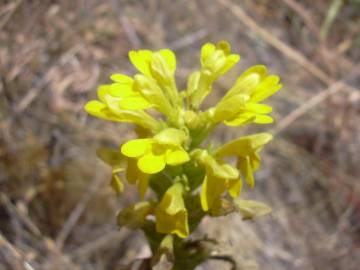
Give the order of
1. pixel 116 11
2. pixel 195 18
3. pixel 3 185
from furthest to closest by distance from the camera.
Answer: pixel 195 18
pixel 116 11
pixel 3 185

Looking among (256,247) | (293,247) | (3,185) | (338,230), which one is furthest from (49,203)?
(338,230)

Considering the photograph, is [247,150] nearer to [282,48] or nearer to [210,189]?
[210,189]

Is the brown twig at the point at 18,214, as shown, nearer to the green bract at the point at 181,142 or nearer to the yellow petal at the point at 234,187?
the green bract at the point at 181,142

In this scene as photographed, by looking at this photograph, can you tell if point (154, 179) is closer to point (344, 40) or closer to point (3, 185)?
point (3, 185)

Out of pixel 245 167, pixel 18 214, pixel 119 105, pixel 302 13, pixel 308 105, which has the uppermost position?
pixel 119 105

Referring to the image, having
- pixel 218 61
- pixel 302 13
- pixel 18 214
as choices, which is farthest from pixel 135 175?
pixel 302 13

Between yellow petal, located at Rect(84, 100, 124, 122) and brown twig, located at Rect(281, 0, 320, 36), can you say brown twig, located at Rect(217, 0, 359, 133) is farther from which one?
yellow petal, located at Rect(84, 100, 124, 122)

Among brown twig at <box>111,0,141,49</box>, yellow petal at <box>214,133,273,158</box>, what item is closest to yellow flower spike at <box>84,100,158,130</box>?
yellow petal at <box>214,133,273,158</box>
